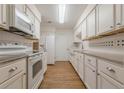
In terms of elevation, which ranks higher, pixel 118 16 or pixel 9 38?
pixel 118 16

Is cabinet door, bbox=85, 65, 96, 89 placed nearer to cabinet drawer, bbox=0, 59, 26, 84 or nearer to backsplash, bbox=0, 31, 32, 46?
cabinet drawer, bbox=0, 59, 26, 84

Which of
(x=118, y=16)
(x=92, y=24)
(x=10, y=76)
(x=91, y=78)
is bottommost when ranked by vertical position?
(x=91, y=78)

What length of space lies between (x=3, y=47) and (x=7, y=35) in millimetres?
289

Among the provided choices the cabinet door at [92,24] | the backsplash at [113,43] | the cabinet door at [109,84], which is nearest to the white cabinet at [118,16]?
the backsplash at [113,43]

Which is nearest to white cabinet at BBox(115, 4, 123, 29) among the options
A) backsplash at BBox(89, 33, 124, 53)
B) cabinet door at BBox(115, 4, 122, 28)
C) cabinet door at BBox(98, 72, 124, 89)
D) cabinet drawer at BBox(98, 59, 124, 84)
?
cabinet door at BBox(115, 4, 122, 28)

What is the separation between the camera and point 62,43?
851 cm

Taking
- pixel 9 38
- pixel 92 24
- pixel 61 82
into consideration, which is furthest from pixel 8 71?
pixel 92 24

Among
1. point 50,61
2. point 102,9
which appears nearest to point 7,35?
point 102,9

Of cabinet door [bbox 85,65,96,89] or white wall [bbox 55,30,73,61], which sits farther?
white wall [bbox 55,30,73,61]

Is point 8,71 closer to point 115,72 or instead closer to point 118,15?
point 115,72

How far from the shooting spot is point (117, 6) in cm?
174

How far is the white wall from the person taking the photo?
844 cm
